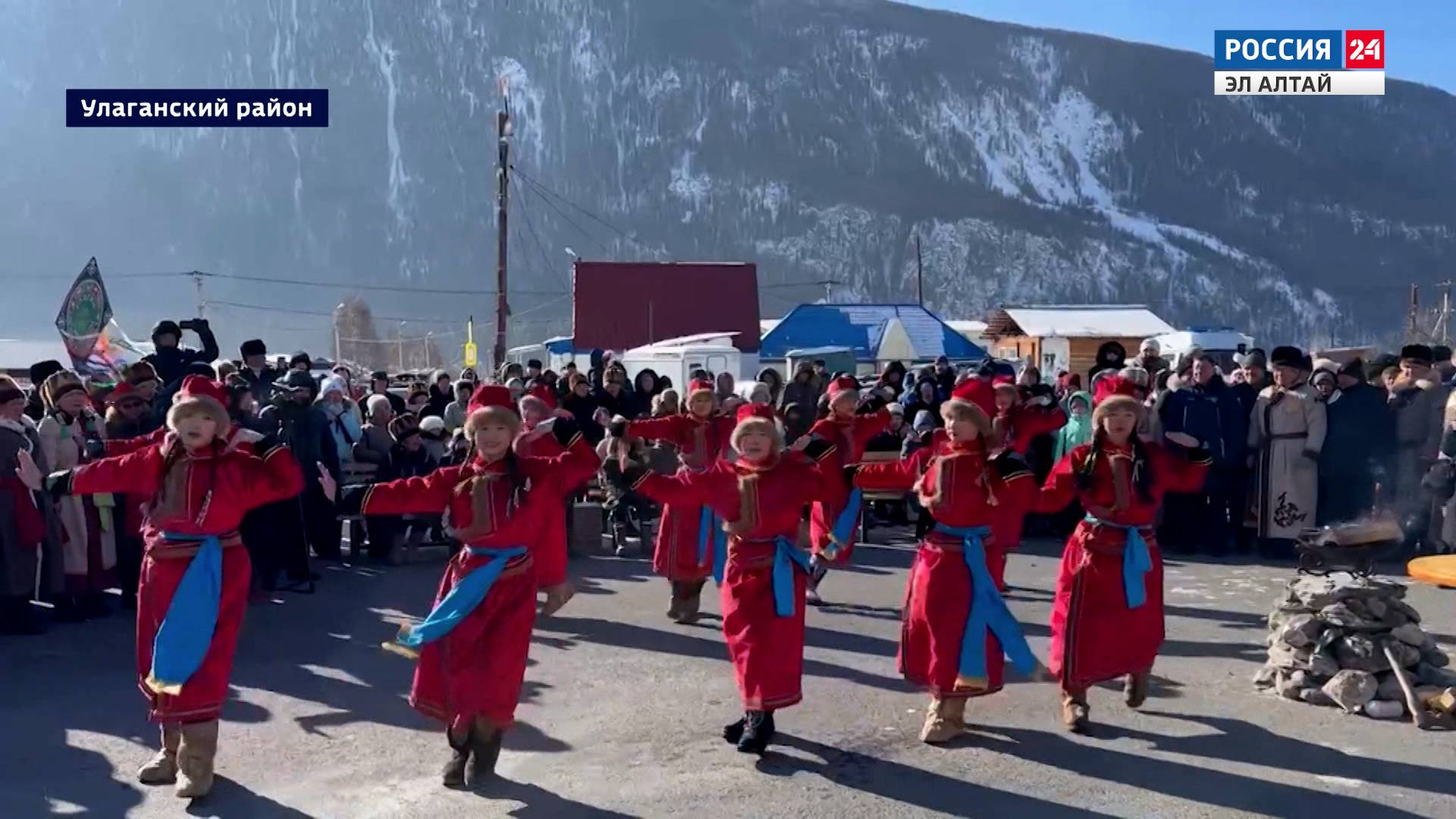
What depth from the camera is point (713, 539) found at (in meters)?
8.03

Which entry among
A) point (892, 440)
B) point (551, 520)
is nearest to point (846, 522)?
point (551, 520)

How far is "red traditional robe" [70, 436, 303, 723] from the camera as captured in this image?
192 inches

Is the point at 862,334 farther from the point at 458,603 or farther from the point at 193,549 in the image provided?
the point at 193,549

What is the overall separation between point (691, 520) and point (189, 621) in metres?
3.78

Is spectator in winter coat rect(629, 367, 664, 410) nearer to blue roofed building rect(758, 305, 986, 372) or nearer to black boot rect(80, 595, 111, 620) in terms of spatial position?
black boot rect(80, 595, 111, 620)

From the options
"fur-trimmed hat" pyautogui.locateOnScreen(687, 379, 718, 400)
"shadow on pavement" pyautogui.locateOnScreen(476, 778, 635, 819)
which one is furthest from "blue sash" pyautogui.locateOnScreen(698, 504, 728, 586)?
"shadow on pavement" pyautogui.locateOnScreen(476, 778, 635, 819)

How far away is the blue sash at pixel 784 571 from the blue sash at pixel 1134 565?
1.48 m

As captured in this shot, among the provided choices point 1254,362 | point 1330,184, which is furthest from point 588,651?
point 1330,184

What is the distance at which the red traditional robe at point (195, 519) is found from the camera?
487 cm

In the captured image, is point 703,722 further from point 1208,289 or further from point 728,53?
point 728,53

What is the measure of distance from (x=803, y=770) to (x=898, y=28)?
134 metres

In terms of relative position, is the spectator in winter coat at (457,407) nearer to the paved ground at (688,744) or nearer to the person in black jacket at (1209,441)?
the paved ground at (688,744)

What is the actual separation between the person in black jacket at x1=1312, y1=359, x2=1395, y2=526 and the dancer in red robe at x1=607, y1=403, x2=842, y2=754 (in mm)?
6938

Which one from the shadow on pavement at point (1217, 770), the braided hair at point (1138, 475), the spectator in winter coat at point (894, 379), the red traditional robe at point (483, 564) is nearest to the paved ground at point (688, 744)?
the shadow on pavement at point (1217, 770)
